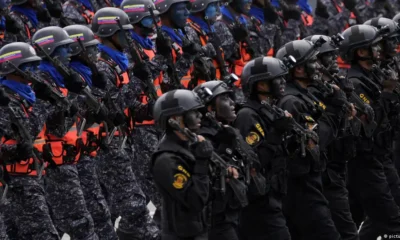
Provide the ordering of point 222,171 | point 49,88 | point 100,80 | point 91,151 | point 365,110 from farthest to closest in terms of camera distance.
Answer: point 100,80, point 365,110, point 91,151, point 49,88, point 222,171

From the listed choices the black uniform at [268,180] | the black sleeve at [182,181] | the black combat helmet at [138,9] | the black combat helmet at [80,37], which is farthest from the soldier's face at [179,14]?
the black sleeve at [182,181]

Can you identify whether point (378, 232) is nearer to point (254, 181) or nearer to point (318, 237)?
point (318, 237)

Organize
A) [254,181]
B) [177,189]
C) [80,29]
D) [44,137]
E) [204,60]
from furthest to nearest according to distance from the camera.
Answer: [204,60]
[80,29]
[44,137]
[254,181]
[177,189]

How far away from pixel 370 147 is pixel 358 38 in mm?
1225

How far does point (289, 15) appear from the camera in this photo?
59.7ft

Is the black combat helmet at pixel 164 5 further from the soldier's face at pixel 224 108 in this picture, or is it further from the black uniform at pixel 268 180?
the soldier's face at pixel 224 108

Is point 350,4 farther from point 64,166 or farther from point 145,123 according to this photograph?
point 64,166

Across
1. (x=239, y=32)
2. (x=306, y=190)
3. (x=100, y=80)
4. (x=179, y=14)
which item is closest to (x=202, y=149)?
(x=306, y=190)

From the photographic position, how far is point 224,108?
441 inches

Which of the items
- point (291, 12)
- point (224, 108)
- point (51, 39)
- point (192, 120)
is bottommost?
point (291, 12)

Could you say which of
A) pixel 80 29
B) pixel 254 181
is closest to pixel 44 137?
pixel 80 29

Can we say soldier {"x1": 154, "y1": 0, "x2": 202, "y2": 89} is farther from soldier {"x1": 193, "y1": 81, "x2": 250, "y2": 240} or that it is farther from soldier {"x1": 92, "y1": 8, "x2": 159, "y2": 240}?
soldier {"x1": 193, "y1": 81, "x2": 250, "y2": 240}

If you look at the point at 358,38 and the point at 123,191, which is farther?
the point at 358,38

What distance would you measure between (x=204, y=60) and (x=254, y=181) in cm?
340
